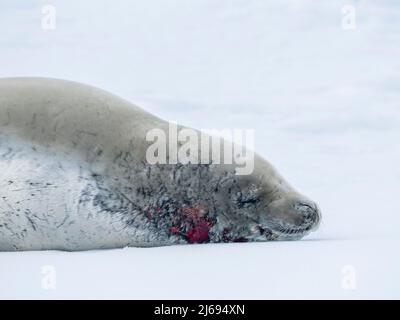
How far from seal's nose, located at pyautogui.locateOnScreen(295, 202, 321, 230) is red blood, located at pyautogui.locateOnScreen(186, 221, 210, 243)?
2.00ft

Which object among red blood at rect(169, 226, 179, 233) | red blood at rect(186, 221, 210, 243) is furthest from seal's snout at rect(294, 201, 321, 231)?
red blood at rect(169, 226, 179, 233)

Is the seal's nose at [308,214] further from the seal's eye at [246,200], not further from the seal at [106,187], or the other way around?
the seal's eye at [246,200]

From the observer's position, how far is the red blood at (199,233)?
4.79 m

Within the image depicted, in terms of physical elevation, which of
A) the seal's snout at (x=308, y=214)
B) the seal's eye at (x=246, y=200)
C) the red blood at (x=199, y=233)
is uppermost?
the seal's eye at (x=246, y=200)

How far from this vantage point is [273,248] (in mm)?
4352

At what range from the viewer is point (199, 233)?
480 cm

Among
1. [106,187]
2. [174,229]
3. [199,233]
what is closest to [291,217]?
[199,233]

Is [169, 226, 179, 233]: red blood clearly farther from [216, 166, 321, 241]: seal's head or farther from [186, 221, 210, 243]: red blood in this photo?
[216, 166, 321, 241]: seal's head

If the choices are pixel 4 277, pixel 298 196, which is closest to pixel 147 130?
pixel 298 196

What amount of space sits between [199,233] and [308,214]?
727mm

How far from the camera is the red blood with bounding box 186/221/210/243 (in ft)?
15.7

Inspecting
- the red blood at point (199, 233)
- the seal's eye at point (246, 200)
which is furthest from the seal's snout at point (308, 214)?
the red blood at point (199, 233)

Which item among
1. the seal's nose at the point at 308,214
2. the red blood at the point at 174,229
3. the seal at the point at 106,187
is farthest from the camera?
the seal's nose at the point at 308,214

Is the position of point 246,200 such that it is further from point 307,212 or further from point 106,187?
point 106,187
